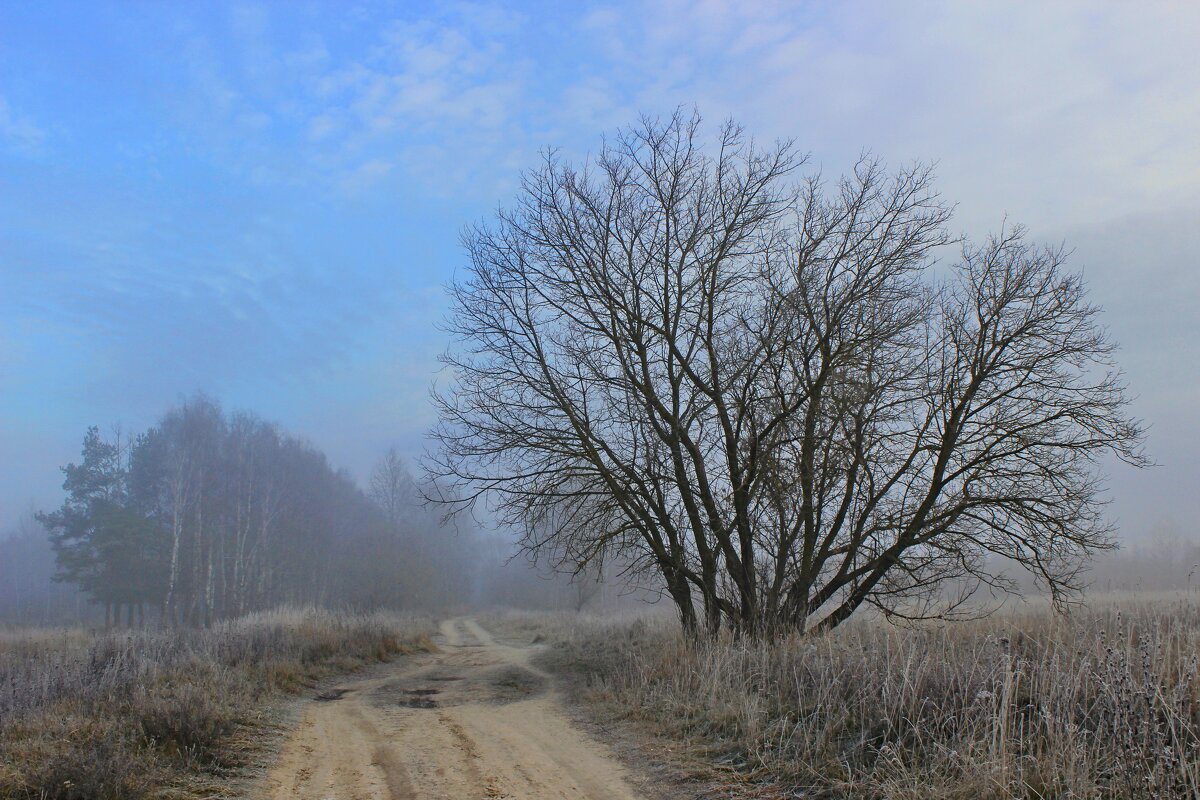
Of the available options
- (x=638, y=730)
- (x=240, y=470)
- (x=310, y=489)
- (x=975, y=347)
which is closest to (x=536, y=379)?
(x=638, y=730)

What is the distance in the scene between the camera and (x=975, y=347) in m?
12.8

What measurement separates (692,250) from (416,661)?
12.1 m

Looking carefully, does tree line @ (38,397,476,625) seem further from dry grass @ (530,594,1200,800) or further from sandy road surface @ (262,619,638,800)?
dry grass @ (530,594,1200,800)

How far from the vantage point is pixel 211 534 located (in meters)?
42.9

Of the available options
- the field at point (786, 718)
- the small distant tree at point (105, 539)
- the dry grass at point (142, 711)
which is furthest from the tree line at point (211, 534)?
the field at point (786, 718)

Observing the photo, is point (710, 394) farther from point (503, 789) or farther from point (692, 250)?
point (503, 789)

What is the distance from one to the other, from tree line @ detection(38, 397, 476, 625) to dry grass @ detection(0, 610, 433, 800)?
2826cm

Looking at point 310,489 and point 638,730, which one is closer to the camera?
point 638,730

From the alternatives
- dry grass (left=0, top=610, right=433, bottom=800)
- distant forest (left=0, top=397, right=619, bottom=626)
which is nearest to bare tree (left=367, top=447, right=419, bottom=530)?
distant forest (left=0, top=397, right=619, bottom=626)

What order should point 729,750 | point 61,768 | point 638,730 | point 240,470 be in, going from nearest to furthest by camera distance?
point 61,768, point 729,750, point 638,730, point 240,470

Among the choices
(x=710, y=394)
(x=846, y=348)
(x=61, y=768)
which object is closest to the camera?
(x=61, y=768)

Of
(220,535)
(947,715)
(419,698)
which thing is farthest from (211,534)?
(947,715)

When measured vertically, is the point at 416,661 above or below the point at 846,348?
below

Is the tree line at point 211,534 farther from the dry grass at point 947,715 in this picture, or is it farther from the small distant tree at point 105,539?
the dry grass at point 947,715
